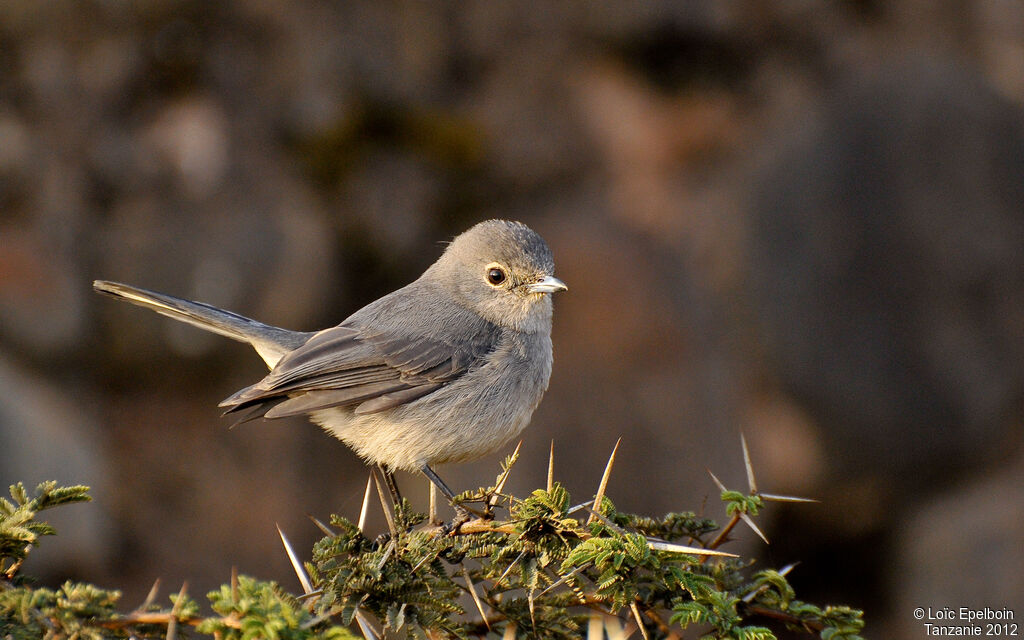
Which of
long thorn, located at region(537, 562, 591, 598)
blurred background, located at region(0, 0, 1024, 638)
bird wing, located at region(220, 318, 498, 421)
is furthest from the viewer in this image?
blurred background, located at region(0, 0, 1024, 638)

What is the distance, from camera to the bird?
4164 mm

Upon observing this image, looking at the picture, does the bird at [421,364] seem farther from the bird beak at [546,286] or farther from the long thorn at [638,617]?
the long thorn at [638,617]

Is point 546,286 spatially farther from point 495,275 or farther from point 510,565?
point 510,565

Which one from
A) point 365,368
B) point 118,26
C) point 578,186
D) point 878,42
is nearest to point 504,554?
point 365,368

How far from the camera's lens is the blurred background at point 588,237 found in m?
7.44

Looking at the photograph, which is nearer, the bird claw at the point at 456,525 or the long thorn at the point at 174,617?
the long thorn at the point at 174,617

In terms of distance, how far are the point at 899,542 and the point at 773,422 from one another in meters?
1.60

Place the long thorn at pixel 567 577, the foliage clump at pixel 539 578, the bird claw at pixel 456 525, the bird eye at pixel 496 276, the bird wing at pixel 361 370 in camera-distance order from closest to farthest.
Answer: the foliage clump at pixel 539 578, the long thorn at pixel 567 577, the bird claw at pixel 456 525, the bird wing at pixel 361 370, the bird eye at pixel 496 276

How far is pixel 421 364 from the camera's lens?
14.4ft

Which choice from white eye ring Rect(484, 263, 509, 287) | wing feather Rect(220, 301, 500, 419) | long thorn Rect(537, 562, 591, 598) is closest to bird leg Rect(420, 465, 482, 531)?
wing feather Rect(220, 301, 500, 419)

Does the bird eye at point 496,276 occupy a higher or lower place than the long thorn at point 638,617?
higher

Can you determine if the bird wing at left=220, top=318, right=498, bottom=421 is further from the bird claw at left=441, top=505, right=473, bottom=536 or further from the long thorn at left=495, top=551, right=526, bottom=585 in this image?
the long thorn at left=495, top=551, right=526, bottom=585

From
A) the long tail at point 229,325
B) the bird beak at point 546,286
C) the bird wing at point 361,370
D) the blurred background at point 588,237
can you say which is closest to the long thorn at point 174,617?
the bird wing at point 361,370

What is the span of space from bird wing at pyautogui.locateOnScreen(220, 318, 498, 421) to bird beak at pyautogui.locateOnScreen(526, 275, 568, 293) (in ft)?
1.13
